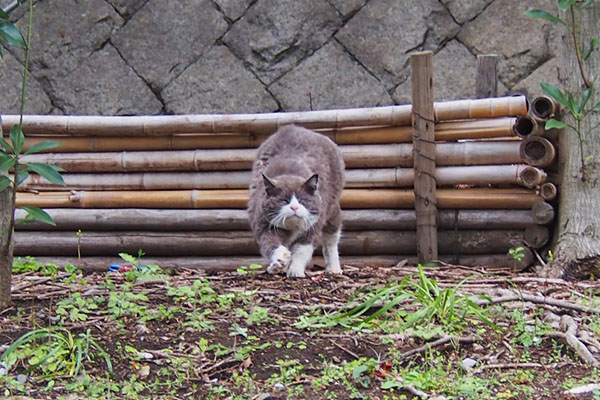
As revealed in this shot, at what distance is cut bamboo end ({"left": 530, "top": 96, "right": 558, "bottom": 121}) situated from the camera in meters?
6.04

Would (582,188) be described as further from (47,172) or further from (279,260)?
(47,172)

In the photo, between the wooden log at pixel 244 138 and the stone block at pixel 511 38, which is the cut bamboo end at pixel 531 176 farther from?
the stone block at pixel 511 38

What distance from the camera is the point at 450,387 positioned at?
341 cm

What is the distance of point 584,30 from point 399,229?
2.15 metres

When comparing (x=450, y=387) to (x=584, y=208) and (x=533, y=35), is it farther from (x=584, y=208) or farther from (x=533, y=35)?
(x=533, y=35)

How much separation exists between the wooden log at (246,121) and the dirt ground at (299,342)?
6.68ft

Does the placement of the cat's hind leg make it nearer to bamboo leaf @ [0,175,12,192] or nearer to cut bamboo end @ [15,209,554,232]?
cut bamboo end @ [15,209,554,232]

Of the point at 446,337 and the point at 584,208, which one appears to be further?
the point at 584,208

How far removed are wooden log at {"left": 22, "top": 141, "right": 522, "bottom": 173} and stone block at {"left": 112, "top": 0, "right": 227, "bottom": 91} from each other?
2.32 m

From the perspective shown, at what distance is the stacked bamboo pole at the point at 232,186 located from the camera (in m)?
6.57

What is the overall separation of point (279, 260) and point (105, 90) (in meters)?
4.48

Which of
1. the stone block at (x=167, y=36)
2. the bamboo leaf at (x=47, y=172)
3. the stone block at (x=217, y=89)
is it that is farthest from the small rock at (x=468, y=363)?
the stone block at (x=167, y=36)

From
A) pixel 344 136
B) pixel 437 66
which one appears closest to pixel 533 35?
pixel 437 66

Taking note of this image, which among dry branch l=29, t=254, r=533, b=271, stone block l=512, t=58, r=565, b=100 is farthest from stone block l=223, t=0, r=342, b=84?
dry branch l=29, t=254, r=533, b=271
